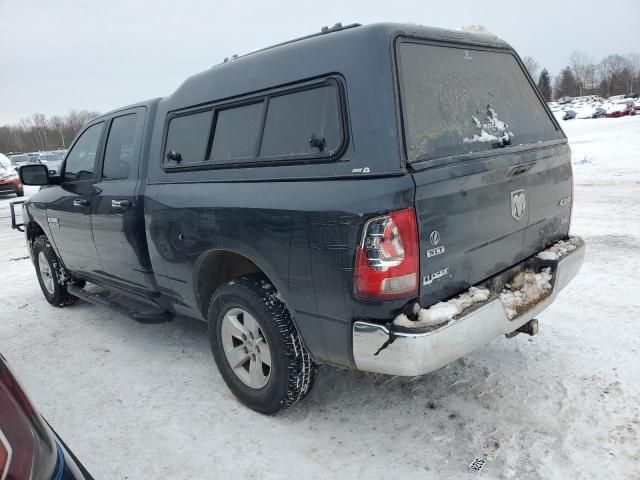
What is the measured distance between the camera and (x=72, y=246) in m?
4.71

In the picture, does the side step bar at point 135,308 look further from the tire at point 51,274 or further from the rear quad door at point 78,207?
the tire at point 51,274

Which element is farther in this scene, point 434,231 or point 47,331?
point 47,331

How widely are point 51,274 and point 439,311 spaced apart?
176 inches

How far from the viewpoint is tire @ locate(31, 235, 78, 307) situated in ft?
17.1

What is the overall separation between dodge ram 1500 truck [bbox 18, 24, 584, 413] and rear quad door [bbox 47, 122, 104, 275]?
73 centimetres

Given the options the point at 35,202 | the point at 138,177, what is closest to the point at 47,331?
the point at 35,202

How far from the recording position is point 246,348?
303 cm

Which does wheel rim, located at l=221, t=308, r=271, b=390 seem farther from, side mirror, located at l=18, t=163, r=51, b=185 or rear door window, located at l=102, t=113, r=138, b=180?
side mirror, located at l=18, t=163, r=51, b=185

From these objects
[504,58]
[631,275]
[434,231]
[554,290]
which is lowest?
[631,275]

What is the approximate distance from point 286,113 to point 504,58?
157 centimetres

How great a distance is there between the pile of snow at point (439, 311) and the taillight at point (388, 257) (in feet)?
0.34

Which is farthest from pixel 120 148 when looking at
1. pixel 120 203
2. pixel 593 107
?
pixel 593 107

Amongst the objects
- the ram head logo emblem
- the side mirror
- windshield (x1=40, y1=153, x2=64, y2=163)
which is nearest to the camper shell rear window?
the ram head logo emblem

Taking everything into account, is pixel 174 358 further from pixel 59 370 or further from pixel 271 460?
pixel 271 460
